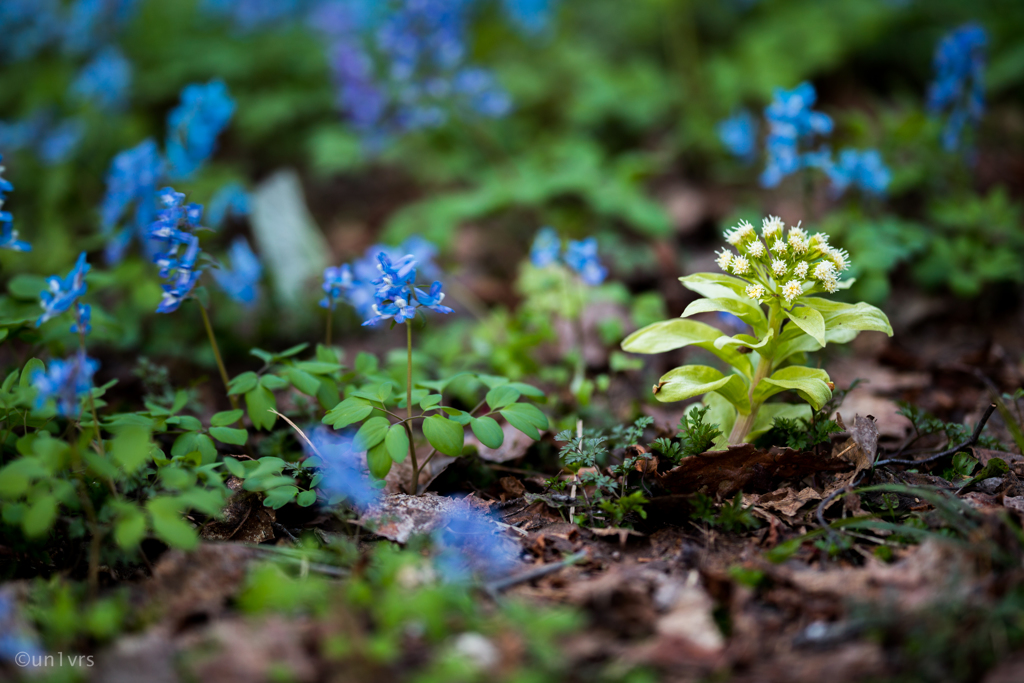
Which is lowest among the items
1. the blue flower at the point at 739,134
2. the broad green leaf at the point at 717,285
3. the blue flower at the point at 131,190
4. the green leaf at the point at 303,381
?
the green leaf at the point at 303,381

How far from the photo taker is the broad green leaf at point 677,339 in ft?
6.77

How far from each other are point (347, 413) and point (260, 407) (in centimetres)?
35

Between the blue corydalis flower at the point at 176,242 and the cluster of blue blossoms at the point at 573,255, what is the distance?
132 cm

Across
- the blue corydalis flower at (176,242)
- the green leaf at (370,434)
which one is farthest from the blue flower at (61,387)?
the green leaf at (370,434)

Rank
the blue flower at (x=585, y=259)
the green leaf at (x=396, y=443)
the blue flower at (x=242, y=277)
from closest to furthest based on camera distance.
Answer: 1. the green leaf at (x=396, y=443)
2. the blue flower at (x=585, y=259)
3. the blue flower at (x=242, y=277)

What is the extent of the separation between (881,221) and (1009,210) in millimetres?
568

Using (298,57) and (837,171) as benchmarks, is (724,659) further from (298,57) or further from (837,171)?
Result: (298,57)

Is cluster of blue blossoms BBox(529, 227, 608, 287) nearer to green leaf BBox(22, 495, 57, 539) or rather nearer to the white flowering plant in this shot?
the white flowering plant

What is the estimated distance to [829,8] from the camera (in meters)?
4.96

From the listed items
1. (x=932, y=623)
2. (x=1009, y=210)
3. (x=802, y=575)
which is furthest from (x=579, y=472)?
(x=1009, y=210)

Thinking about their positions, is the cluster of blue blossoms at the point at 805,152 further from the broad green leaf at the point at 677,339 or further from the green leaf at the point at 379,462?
the green leaf at the point at 379,462

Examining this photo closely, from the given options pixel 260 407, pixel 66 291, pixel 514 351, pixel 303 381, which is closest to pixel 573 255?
pixel 514 351

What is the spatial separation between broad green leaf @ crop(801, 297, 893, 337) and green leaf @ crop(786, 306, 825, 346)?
45 mm

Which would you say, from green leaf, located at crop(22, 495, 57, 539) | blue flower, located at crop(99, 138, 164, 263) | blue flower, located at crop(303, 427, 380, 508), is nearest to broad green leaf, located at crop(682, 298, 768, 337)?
blue flower, located at crop(303, 427, 380, 508)
